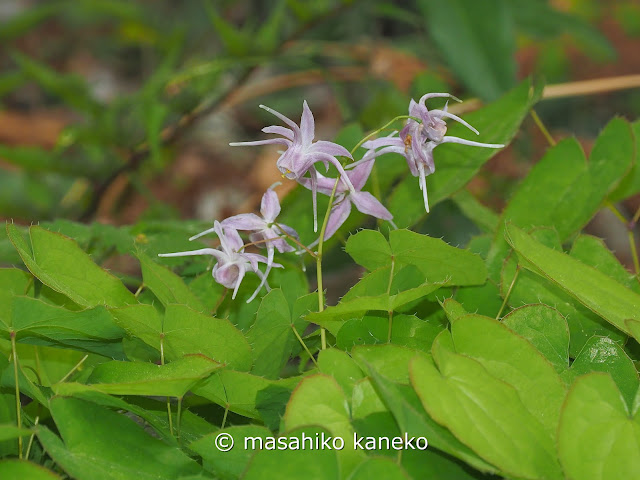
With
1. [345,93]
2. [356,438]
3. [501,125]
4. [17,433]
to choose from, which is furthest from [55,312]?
[345,93]

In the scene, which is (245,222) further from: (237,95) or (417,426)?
(237,95)

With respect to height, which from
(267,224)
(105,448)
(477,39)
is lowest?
(105,448)

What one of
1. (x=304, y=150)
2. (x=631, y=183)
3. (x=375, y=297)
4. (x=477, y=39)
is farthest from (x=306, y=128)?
(x=477, y=39)

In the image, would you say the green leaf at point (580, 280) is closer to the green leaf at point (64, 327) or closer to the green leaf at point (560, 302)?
the green leaf at point (560, 302)

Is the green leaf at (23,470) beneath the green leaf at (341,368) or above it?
beneath

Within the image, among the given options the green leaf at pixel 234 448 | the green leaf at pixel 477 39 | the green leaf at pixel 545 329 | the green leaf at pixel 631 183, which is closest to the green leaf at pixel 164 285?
the green leaf at pixel 234 448
